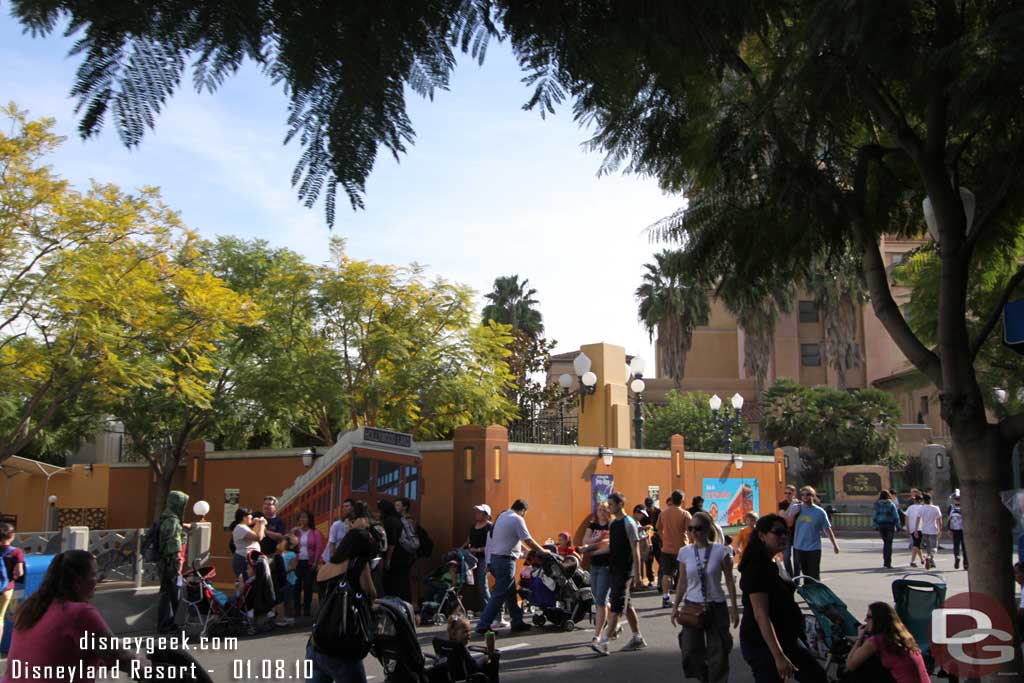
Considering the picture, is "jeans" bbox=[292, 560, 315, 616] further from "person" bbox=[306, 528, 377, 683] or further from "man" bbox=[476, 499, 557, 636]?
"person" bbox=[306, 528, 377, 683]

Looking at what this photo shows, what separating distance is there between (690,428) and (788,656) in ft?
136

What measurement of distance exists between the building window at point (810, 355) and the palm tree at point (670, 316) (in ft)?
33.9

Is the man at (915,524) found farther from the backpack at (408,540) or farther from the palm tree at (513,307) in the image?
the palm tree at (513,307)

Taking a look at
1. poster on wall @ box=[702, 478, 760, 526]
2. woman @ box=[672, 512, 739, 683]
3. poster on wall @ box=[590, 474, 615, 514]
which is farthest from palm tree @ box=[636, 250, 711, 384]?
woman @ box=[672, 512, 739, 683]

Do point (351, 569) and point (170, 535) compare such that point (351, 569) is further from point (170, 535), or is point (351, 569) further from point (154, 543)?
point (154, 543)

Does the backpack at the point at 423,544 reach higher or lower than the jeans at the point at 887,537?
higher

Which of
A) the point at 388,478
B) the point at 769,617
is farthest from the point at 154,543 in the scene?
the point at 769,617

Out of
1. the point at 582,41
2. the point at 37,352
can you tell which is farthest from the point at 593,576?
the point at 37,352

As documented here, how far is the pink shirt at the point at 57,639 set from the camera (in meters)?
4.20

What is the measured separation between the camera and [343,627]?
18.9 feet

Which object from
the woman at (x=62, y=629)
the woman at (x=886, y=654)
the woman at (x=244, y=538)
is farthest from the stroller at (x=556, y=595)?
the woman at (x=62, y=629)

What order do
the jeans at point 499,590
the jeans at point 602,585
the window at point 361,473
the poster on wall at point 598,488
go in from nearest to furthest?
the jeans at point 602,585, the jeans at point 499,590, the window at point 361,473, the poster on wall at point 598,488

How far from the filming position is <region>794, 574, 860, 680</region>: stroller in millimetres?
7367

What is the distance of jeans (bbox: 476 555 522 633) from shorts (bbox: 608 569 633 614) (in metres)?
1.37
